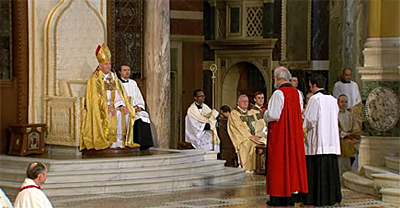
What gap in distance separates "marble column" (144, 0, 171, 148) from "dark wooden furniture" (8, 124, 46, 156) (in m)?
2.35

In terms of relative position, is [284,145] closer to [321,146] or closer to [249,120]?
[321,146]

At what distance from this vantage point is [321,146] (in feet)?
36.4

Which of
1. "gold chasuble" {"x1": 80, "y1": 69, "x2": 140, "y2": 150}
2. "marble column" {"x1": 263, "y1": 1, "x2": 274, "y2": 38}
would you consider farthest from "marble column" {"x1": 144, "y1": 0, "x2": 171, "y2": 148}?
"marble column" {"x1": 263, "y1": 1, "x2": 274, "y2": 38}

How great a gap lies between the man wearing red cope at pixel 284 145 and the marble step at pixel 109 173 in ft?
7.80

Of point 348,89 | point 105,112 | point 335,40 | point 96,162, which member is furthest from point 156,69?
point 335,40

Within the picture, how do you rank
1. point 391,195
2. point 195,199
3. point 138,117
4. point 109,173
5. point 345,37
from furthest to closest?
1. point 345,37
2. point 138,117
3. point 109,173
4. point 195,199
5. point 391,195

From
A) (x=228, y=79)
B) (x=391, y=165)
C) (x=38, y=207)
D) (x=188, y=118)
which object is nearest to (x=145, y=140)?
(x=188, y=118)

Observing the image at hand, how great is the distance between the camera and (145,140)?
1435 centimetres

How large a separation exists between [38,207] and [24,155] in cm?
520

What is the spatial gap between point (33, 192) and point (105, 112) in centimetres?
514

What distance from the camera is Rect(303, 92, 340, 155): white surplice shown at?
1111 centimetres

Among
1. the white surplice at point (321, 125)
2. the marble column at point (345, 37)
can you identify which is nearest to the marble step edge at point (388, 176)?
the white surplice at point (321, 125)

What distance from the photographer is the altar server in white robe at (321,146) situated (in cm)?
1112

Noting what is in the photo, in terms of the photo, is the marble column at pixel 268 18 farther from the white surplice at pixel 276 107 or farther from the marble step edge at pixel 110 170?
the white surplice at pixel 276 107
